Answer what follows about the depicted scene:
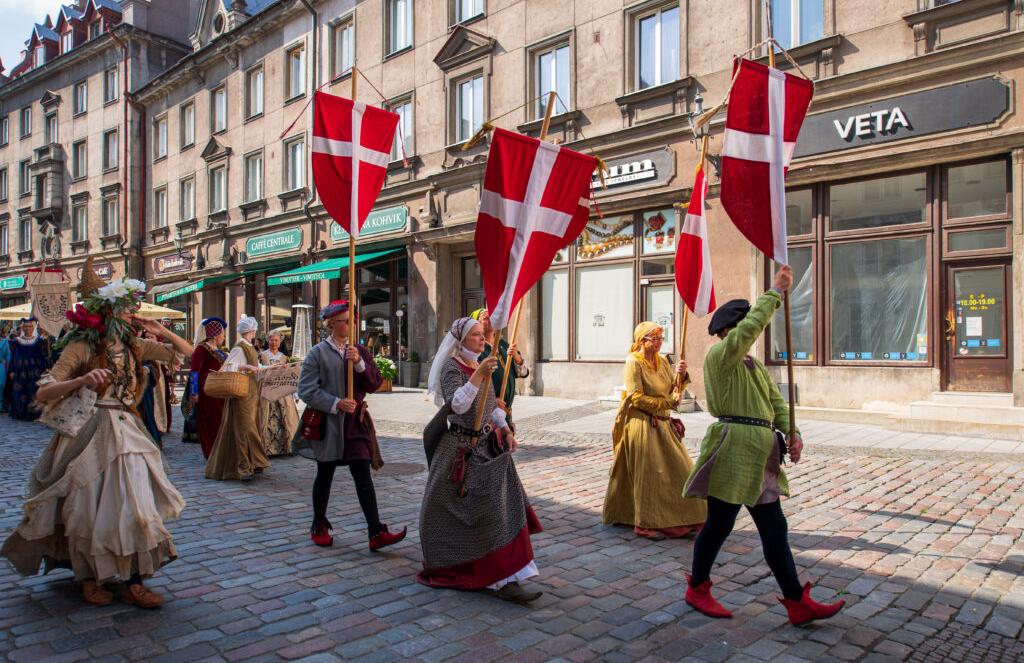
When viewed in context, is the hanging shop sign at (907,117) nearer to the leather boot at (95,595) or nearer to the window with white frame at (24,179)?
the leather boot at (95,595)

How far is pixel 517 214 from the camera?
4.43 meters

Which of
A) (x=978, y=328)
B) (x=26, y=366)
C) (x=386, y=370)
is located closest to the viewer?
(x=978, y=328)

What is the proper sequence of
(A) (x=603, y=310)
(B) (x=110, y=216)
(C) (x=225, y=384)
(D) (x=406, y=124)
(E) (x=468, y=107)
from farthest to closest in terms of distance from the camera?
(B) (x=110, y=216) → (D) (x=406, y=124) → (E) (x=468, y=107) → (A) (x=603, y=310) → (C) (x=225, y=384)

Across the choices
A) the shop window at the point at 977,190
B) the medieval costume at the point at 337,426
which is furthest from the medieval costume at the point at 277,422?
the shop window at the point at 977,190

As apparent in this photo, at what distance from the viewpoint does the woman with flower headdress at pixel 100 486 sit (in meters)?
4.07

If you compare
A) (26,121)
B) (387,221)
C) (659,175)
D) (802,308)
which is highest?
(26,121)

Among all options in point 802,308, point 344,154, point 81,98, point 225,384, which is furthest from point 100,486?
point 81,98

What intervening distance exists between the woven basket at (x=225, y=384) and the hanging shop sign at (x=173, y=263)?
899 inches

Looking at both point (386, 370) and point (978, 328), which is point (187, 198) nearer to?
point (386, 370)

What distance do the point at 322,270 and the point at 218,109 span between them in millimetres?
10662

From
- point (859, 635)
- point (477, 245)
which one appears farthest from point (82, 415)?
point (859, 635)

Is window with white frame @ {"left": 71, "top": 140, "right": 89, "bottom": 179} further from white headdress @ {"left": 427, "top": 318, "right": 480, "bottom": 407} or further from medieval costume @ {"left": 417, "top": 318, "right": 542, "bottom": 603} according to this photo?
medieval costume @ {"left": 417, "top": 318, "right": 542, "bottom": 603}

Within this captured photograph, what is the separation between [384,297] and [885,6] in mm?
14079

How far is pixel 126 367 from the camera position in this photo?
4.47 metres
